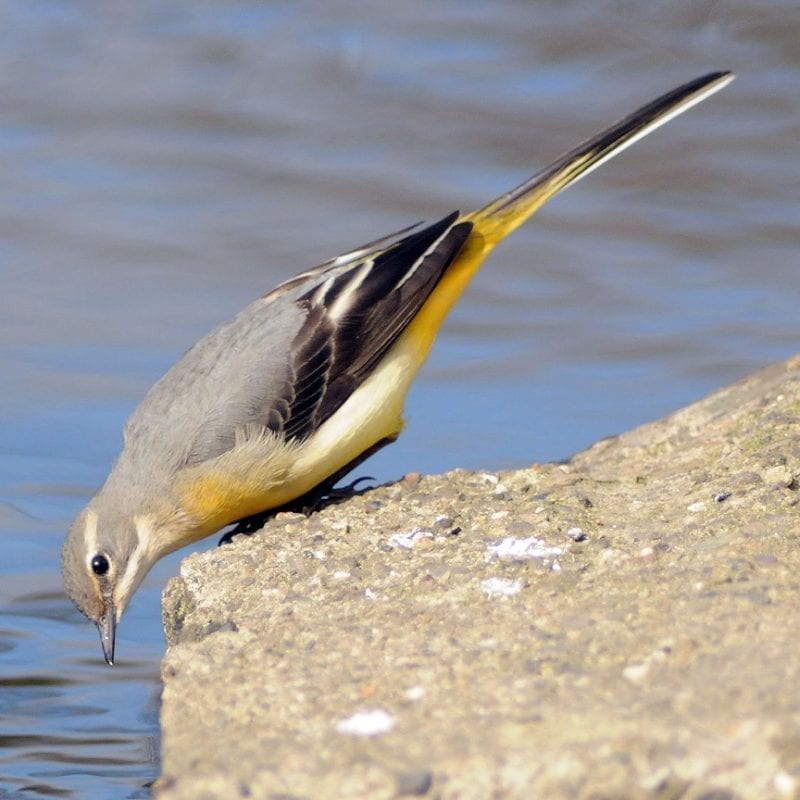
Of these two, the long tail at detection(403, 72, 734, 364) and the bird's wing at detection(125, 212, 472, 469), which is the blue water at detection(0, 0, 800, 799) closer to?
the bird's wing at detection(125, 212, 472, 469)

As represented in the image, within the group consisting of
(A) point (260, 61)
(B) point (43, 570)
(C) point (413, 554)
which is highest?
(A) point (260, 61)

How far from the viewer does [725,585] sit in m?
4.75

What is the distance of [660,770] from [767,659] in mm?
639

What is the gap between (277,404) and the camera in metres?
6.65

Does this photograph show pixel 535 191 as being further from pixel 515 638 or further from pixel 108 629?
pixel 515 638

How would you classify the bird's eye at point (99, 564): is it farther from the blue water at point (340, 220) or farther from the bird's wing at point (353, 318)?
the bird's wing at point (353, 318)

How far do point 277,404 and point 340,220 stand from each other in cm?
603

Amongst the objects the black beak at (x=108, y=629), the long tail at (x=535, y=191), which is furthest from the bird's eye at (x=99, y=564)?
the long tail at (x=535, y=191)

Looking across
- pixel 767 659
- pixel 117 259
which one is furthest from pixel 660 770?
pixel 117 259

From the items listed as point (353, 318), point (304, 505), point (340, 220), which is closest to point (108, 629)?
point (304, 505)

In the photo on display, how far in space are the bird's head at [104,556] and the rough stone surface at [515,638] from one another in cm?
66

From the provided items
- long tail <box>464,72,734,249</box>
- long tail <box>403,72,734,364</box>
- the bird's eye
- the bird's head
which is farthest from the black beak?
long tail <box>464,72,734,249</box>

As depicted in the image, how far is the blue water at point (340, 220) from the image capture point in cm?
889

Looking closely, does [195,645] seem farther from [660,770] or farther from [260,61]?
[260,61]
